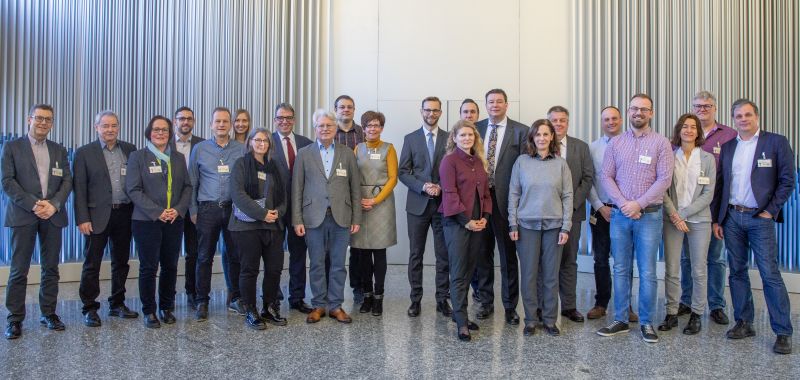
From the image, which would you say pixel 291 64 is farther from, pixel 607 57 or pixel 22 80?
pixel 607 57

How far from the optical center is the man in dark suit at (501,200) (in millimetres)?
4488

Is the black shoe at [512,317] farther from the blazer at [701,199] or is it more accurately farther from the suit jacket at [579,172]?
the blazer at [701,199]

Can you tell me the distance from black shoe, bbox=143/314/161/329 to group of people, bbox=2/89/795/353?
4 cm

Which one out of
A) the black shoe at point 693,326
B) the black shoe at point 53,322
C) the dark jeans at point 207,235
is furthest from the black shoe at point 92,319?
the black shoe at point 693,326

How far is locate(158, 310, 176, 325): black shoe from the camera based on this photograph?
4.35 m

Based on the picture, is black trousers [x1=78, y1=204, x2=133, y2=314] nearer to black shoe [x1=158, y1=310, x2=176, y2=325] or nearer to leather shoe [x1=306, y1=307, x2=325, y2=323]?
black shoe [x1=158, y1=310, x2=176, y2=325]

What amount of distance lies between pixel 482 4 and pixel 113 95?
411 centimetres

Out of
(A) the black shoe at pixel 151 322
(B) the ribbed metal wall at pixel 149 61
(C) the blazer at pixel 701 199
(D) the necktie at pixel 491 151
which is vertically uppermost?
(B) the ribbed metal wall at pixel 149 61

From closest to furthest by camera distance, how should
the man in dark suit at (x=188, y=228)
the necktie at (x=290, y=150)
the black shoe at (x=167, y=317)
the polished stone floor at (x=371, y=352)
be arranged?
the polished stone floor at (x=371, y=352) < the black shoe at (x=167, y=317) < the man in dark suit at (x=188, y=228) < the necktie at (x=290, y=150)

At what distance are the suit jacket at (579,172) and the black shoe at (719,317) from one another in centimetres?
116

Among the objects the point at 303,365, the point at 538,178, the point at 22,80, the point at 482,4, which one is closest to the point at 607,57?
the point at 482,4

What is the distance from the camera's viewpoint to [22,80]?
5840 millimetres

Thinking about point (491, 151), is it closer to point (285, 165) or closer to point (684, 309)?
point (285, 165)

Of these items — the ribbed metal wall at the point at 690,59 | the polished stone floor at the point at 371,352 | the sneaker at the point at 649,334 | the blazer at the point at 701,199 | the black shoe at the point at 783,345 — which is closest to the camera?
the polished stone floor at the point at 371,352
